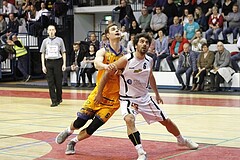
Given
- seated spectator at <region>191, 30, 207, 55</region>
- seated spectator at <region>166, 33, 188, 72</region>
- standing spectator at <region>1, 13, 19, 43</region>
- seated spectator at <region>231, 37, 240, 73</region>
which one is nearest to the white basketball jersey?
seated spectator at <region>231, 37, 240, 73</region>

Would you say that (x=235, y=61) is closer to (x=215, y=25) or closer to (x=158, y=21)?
(x=215, y=25)

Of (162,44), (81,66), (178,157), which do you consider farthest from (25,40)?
(178,157)

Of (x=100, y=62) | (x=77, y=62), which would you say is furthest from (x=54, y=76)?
(x=77, y=62)

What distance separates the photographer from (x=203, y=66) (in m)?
17.0

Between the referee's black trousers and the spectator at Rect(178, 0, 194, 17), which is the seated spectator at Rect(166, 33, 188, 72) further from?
the referee's black trousers

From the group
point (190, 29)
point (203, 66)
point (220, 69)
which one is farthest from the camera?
point (190, 29)

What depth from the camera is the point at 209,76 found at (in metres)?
16.9

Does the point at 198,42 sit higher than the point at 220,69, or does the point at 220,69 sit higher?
the point at 198,42

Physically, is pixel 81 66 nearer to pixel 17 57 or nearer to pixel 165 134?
pixel 17 57

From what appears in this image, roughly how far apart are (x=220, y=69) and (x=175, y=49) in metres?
2.82

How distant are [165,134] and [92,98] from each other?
2091mm

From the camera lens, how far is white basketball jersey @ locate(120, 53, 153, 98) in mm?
6828

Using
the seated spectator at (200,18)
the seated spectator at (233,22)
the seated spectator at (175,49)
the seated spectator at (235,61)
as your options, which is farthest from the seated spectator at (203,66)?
the seated spectator at (200,18)

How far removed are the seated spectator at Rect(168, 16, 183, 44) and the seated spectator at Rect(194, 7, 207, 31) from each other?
818 mm
